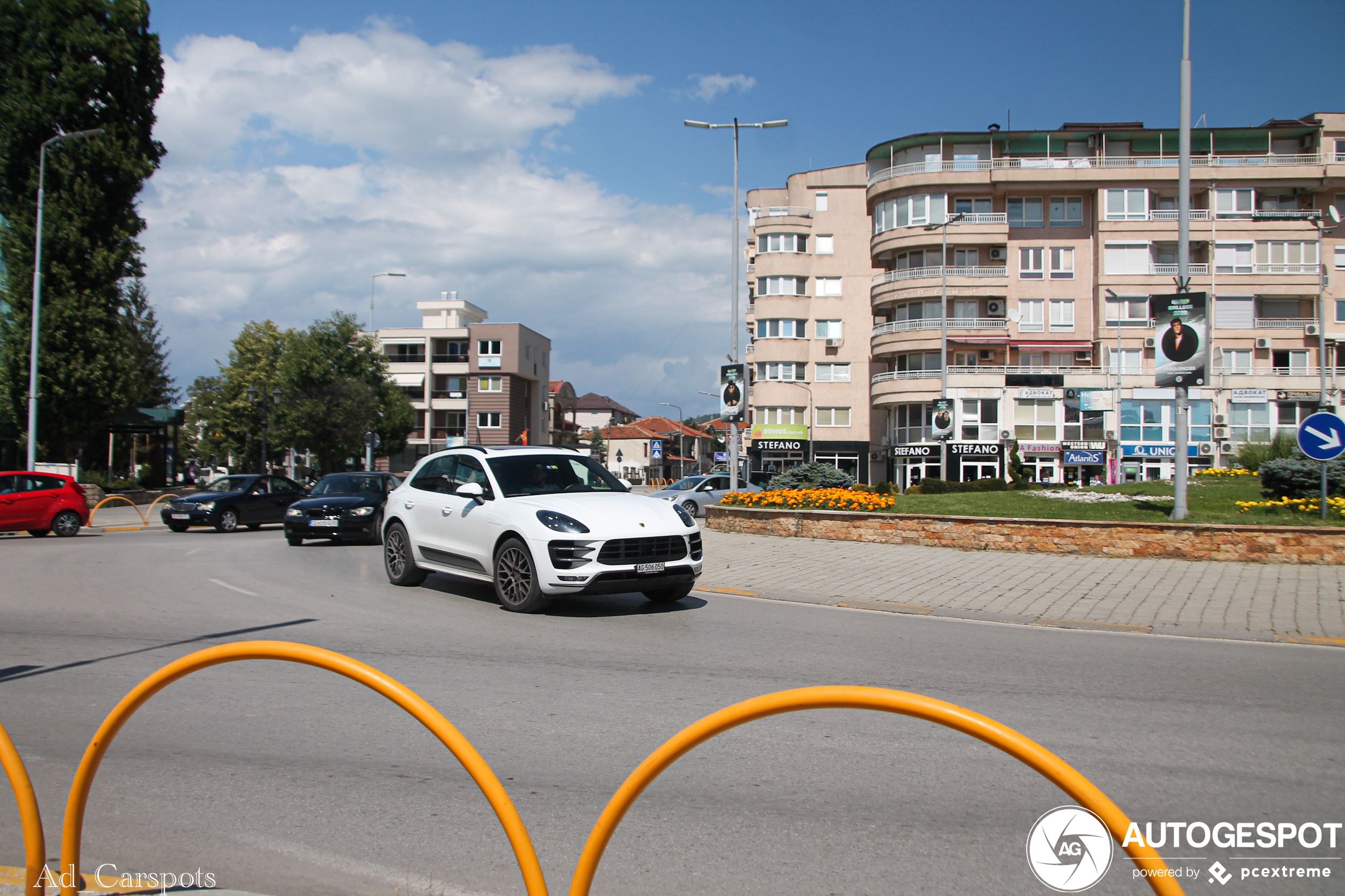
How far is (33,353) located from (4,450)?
773cm

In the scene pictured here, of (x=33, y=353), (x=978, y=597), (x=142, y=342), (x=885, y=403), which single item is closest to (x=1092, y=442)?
(x=885, y=403)

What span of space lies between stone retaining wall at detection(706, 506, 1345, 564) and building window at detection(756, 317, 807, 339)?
44269 millimetres

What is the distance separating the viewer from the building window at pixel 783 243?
60375 millimetres

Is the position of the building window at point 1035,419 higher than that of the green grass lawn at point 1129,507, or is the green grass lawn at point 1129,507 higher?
Answer: the building window at point 1035,419

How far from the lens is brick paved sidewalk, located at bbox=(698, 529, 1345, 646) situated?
8.73 metres

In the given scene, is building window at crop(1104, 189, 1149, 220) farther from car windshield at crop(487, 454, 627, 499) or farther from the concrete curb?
car windshield at crop(487, 454, 627, 499)

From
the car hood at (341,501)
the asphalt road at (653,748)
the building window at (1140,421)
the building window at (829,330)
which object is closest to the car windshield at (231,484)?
the car hood at (341,501)

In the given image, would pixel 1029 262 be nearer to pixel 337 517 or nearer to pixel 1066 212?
pixel 1066 212

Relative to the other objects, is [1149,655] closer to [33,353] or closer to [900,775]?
[900,775]

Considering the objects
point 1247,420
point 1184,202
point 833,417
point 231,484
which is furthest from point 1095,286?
point 231,484

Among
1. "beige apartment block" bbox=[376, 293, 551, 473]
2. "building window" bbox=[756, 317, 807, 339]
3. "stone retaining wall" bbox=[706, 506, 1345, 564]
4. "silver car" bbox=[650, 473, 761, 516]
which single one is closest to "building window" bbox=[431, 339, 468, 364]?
"beige apartment block" bbox=[376, 293, 551, 473]

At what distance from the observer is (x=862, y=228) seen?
60656 millimetres

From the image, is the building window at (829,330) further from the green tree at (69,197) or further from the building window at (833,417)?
the green tree at (69,197)

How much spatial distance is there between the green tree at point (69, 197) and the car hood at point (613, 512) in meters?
32.1
